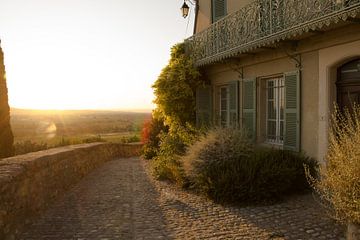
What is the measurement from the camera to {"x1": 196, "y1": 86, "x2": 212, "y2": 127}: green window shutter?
13.5 metres

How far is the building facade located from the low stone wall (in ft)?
16.0

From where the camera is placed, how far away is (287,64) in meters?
9.20

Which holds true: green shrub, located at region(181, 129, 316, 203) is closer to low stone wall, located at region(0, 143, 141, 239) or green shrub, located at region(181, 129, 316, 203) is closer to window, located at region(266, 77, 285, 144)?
window, located at region(266, 77, 285, 144)

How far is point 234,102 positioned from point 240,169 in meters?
4.35

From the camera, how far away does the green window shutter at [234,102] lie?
11602 millimetres

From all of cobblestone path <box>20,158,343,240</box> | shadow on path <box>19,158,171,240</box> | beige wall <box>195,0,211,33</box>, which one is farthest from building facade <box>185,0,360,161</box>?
shadow on path <box>19,158,171,240</box>

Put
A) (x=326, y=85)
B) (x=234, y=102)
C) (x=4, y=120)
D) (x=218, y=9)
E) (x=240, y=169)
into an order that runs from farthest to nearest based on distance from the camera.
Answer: (x=218, y=9), (x=4, y=120), (x=234, y=102), (x=326, y=85), (x=240, y=169)

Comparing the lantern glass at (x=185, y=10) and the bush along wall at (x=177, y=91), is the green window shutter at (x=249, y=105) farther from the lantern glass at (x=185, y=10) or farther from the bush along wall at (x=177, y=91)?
the lantern glass at (x=185, y=10)

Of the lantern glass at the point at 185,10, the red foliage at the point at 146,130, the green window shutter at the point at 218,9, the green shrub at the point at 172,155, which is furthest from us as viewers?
the red foliage at the point at 146,130

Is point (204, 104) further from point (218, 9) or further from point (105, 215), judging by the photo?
point (105, 215)

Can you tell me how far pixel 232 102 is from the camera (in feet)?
39.3

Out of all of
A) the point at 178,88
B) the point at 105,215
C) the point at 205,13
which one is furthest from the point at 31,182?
the point at 205,13

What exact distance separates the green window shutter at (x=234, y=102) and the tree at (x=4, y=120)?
677 centimetres

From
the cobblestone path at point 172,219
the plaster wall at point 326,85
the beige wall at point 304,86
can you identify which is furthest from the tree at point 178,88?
the plaster wall at point 326,85
